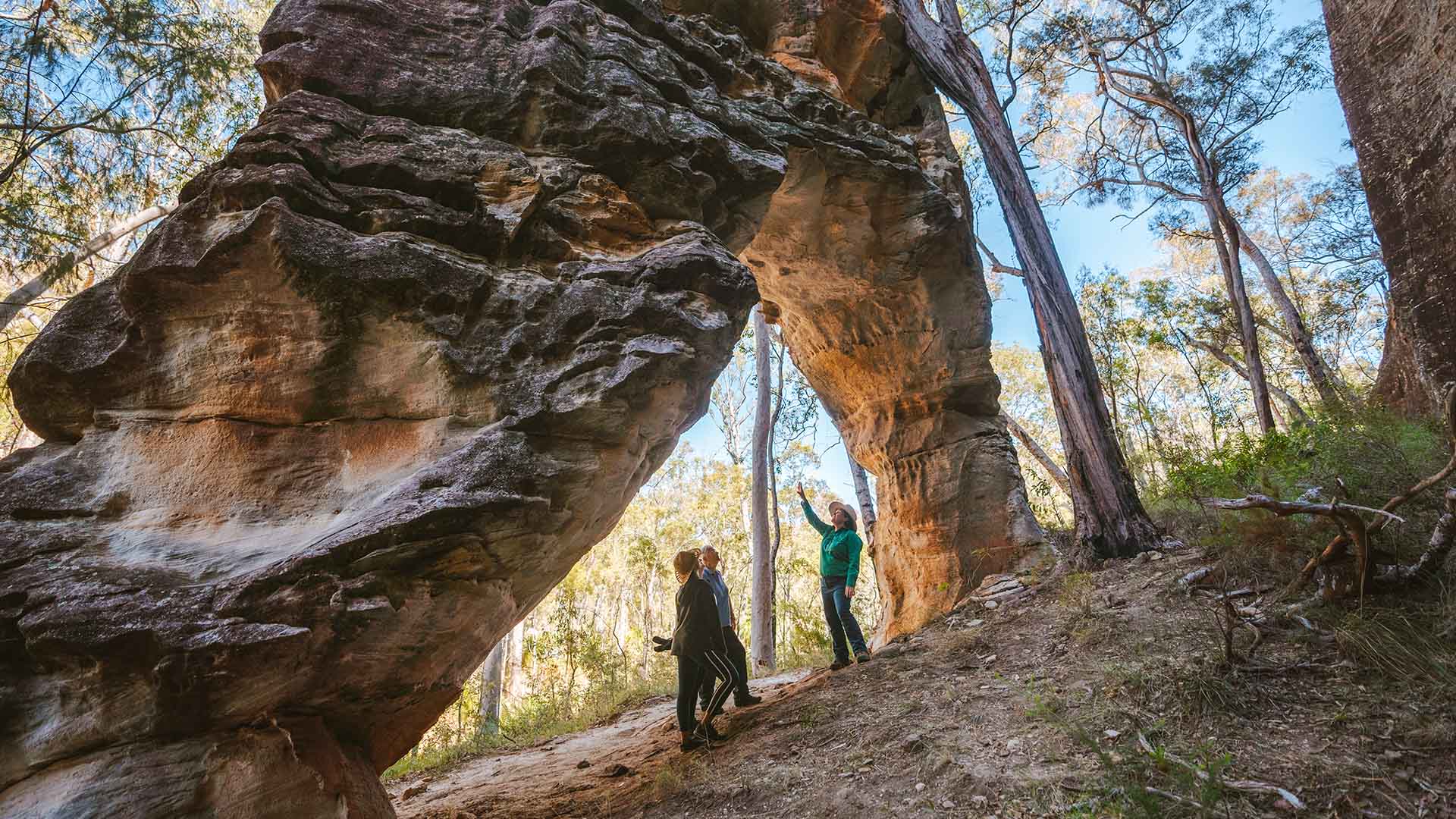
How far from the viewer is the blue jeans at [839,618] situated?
638 cm

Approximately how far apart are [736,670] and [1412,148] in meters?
5.71

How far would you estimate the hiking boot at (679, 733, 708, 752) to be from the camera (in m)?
5.15

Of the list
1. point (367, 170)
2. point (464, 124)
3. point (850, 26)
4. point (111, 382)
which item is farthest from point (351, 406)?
point (850, 26)

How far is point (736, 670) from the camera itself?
5688 millimetres

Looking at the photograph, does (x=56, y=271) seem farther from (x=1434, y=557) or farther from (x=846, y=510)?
(x=1434, y=557)

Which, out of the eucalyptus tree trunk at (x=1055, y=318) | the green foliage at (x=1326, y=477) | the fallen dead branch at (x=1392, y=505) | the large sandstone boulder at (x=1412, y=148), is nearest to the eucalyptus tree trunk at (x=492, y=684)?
the eucalyptus tree trunk at (x=1055, y=318)

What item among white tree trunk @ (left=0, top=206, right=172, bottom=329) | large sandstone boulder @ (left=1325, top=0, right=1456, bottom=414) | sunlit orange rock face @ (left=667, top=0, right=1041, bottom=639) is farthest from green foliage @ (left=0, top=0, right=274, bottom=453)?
large sandstone boulder @ (left=1325, top=0, right=1456, bottom=414)

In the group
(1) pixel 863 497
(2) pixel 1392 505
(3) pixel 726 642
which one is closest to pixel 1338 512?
(2) pixel 1392 505

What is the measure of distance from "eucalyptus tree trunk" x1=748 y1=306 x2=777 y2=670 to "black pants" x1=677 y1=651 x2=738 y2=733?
6881 mm

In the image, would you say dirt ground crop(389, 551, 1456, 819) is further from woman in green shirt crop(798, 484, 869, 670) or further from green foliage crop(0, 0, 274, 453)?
green foliage crop(0, 0, 274, 453)

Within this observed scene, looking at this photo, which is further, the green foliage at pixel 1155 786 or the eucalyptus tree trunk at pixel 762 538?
the eucalyptus tree trunk at pixel 762 538

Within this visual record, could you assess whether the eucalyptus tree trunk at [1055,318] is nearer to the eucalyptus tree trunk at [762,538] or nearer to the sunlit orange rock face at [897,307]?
the sunlit orange rock face at [897,307]

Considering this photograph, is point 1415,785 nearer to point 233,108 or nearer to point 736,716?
point 736,716

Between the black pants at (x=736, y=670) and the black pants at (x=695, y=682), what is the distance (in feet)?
0.51
